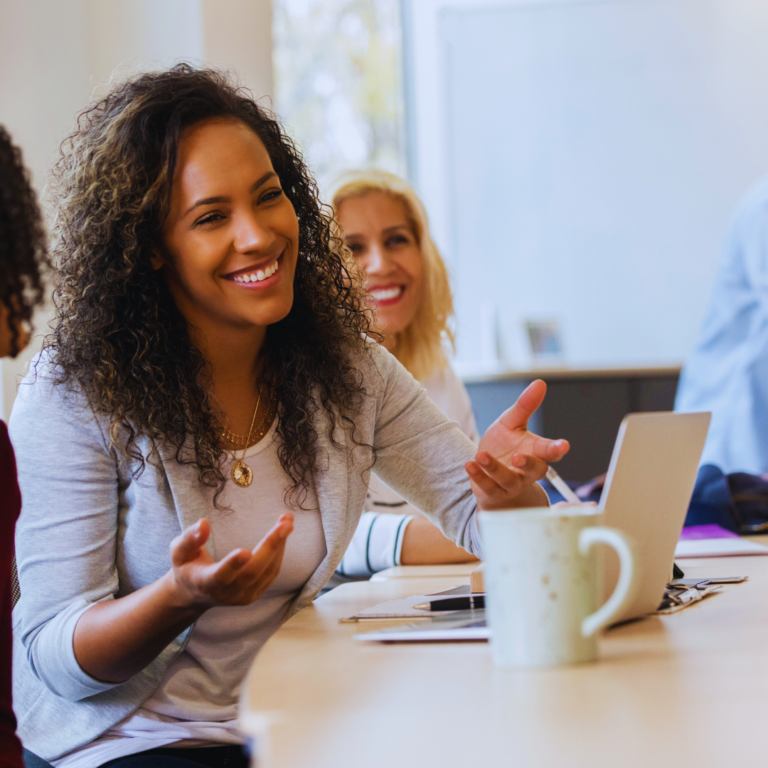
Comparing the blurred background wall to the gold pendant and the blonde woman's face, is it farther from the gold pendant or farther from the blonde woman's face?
the gold pendant

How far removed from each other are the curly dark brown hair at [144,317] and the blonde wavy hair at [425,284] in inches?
33.0

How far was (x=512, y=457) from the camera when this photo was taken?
3.65 feet

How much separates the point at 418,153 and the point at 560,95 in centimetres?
69

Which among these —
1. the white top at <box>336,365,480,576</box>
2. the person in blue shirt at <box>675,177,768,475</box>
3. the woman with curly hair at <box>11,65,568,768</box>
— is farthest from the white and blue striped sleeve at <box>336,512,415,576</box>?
the person in blue shirt at <box>675,177,768,475</box>

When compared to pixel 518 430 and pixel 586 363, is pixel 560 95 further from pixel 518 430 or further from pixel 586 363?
pixel 518 430

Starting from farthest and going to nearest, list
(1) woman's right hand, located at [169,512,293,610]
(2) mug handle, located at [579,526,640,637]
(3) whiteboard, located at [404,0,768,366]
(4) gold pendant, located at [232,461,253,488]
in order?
(3) whiteboard, located at [404,0,768,366], (4) gold pendant, located at [232,461,253,488], (1) woman's right hand, located at [169,512,293,610], (2) mug handle, located at [579,526,640,637]

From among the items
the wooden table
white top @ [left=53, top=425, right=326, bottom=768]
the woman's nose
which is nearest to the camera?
the wooden table

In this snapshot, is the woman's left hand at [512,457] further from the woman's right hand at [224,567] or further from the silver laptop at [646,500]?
the woman's right hand at [224,567]

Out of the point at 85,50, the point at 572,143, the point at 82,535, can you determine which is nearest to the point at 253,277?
the point at 82,535

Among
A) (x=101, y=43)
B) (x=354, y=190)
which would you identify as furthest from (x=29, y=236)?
(x=101, y=43)

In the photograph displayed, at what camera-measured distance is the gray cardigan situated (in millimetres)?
1025

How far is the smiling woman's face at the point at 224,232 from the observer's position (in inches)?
47.5

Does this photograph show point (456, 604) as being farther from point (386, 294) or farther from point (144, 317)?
point (386, 294)

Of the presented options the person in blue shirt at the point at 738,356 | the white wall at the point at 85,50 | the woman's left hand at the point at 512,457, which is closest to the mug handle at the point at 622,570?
the woman's left hand at the point at 512,457
